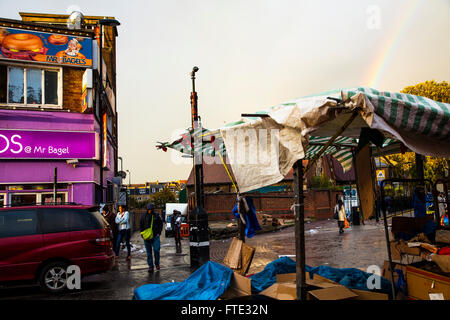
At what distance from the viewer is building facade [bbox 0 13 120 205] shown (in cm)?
1411

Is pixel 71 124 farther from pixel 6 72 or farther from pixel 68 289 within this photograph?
pixel 68 289

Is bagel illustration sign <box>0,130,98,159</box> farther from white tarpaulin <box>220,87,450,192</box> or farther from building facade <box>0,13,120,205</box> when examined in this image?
white tarpaulin <box>220,87,450,192</box>

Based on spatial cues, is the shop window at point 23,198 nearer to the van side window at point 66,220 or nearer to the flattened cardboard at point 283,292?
the van side window at point 66,220

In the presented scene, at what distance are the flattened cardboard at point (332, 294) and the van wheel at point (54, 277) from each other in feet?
19.2

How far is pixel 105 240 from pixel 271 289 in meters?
5.03

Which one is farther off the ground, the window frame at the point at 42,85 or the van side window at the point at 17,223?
the window frame at the point at 42,85

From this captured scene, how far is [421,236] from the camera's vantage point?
5941 mm

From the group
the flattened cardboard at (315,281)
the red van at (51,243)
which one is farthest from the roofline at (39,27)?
the flattened cardboard at (315,281)

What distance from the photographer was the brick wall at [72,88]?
15195 millimetres

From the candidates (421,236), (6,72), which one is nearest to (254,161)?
(421,236)

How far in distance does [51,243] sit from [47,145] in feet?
25.8

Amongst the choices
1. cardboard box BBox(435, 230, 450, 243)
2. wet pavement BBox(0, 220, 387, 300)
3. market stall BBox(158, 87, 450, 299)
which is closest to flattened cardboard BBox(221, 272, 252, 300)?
market stall BBox(158, 87, 450, 299)

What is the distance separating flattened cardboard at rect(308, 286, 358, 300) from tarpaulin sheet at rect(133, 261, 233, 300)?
4.16 feet

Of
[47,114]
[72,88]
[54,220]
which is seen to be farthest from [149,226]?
[72,88]
